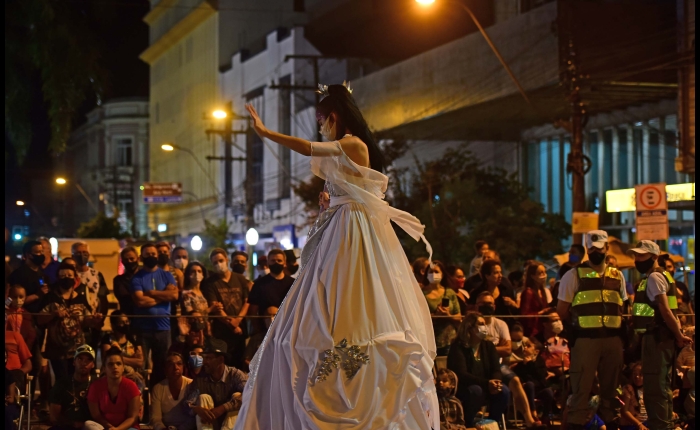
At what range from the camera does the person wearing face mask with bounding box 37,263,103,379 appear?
10.1 meters

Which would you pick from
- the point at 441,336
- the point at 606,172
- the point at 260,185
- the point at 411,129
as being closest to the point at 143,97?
the point at 260,185

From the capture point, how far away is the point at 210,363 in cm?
888

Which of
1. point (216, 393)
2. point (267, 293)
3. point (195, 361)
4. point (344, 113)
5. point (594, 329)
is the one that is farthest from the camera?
point (267, 293)

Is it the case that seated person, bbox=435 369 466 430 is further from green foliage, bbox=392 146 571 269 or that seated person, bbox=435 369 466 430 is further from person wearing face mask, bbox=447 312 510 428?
green foliage, bbox=392 146 571 269

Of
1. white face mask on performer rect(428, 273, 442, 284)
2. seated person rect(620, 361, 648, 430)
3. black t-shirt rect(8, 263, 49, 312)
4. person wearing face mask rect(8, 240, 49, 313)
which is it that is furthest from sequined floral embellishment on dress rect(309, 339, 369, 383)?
black t-shirt rect(8, 263, 49, 312)

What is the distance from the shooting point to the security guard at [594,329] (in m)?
9.03

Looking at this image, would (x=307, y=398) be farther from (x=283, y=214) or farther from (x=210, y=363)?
(x=283, y=214)

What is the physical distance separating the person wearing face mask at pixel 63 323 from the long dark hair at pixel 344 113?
5.13m

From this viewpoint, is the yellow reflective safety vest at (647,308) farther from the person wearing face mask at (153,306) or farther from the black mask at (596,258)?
the person wearing face mask at (153,306)

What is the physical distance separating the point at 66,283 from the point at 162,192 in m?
43.0

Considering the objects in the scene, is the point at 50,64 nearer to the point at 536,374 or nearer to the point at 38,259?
the point at 38,259

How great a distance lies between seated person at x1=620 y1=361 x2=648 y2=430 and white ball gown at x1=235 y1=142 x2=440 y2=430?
15.3 feet

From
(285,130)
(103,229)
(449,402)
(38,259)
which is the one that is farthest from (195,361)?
(103,229)

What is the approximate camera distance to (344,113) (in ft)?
19.0
